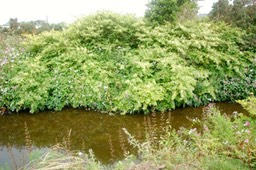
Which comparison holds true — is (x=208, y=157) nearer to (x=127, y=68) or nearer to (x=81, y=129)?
(x=81, y=129)

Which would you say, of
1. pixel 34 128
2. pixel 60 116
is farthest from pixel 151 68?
pixel 34 128

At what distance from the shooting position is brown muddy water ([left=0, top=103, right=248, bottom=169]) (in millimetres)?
4992

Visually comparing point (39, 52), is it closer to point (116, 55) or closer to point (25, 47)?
point (25, 47)

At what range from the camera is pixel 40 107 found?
6.65 meters

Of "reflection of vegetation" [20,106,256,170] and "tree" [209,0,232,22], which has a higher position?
"tree" [209,0,232,22]

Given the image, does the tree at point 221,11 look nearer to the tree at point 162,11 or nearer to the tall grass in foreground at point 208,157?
the tree at point 162,11

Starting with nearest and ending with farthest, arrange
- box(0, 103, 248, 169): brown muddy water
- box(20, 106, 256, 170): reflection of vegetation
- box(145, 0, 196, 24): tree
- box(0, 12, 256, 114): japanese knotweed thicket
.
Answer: box(20, 106, 256, 170): reflection of vegetation
box(0, 103, 248, 169): brown muddy water
box(0, 12, 256, 114): japanese knotweed thicket
box(145, 0, 196, 24): tree

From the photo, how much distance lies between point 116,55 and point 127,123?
6.77 feet

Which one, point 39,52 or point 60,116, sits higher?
point 39,52

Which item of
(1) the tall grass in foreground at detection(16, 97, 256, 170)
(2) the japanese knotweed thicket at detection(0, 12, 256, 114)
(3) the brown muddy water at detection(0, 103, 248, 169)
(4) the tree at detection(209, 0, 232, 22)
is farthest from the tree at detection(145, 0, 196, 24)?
(1) the tall grass in foreground at detection(16, 97, 256, 170)

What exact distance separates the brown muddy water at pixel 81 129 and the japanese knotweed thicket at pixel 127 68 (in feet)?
0.83

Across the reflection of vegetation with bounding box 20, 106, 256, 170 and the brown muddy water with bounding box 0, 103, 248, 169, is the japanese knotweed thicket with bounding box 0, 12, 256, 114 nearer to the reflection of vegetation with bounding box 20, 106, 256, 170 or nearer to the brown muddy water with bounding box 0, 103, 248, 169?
the brown muddy water with bounding box 0, 103, 248, 169

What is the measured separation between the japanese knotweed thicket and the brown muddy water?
0.83 feet

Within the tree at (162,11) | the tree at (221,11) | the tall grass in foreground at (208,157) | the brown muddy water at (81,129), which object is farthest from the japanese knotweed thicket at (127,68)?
the tall grass in foreground at (208,157)
